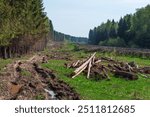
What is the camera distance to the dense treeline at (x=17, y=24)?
148ft

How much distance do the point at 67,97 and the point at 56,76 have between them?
961 centimetres

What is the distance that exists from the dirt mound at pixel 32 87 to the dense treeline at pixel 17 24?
8.88m

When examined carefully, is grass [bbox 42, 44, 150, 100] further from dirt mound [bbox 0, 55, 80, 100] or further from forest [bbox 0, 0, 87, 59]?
forest [bbox 0, 0, 87, 59]

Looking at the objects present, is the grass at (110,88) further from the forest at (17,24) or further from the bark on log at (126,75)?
the forest at (17,24)

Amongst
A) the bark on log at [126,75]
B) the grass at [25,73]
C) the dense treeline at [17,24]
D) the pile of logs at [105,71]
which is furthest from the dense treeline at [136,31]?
the grass at [25,73]

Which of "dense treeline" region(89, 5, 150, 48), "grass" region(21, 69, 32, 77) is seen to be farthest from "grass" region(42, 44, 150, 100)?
"dense treeline" region(89, 5, 150, 48)

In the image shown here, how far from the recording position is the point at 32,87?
90.2ft

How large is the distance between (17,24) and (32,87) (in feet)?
85.5

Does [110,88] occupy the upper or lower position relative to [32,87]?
lower

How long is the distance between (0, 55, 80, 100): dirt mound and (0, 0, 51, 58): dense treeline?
29.1 ft

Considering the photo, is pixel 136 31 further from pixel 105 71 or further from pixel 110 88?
pixel 110 88

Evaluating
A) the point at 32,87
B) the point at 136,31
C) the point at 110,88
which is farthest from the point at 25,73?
the point at 136,31

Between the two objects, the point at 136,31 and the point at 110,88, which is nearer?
the point at 110,88

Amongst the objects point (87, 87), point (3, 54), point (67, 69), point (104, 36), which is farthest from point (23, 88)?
point (104, 36)
